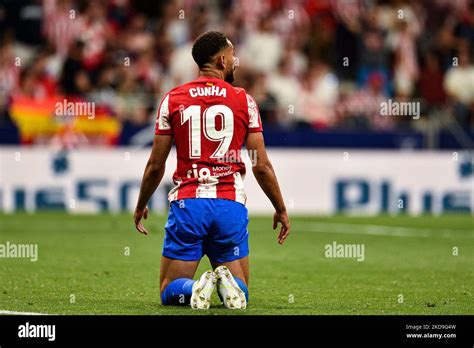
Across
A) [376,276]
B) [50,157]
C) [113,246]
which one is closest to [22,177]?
[50,157]

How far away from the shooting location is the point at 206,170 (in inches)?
378

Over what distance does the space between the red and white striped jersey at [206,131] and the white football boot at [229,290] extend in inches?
27.6

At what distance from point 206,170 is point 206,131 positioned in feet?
1.06

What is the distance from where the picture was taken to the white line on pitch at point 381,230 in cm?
1792

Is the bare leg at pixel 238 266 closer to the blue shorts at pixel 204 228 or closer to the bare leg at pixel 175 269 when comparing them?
the blue shorts at pixel 204 228

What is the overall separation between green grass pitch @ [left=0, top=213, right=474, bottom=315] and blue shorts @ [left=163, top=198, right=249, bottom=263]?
0.47 metres
